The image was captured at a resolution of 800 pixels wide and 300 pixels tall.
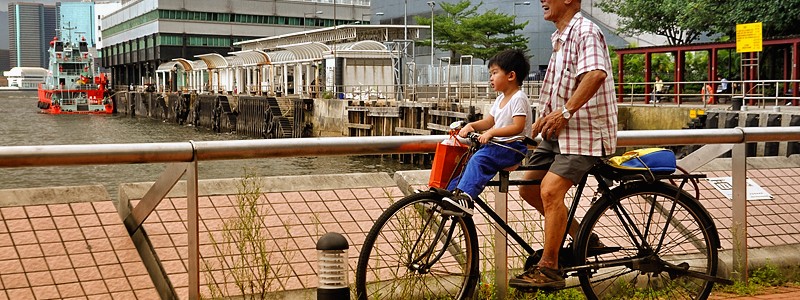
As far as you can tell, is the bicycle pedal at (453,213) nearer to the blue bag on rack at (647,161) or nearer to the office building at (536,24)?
the blue bag on rack at (647,161)

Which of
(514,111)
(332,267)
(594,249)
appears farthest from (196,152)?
(594,249)

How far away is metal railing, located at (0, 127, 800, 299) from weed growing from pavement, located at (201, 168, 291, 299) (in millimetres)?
213

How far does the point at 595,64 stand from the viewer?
5.39 m

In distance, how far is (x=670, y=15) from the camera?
50.6m

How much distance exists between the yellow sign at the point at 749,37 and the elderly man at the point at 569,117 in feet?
89.0

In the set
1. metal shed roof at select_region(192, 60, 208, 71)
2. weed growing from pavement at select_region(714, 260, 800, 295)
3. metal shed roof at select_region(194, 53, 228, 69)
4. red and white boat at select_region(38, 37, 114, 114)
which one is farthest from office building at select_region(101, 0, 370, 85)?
weed growing from pavement at select_region(714, 260, 800, 295)

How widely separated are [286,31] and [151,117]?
18089 mm

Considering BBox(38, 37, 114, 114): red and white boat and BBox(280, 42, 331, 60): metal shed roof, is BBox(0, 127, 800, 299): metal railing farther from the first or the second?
BBox(38, 37, 114, 114): red and white boat

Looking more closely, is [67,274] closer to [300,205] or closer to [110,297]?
[110,297]

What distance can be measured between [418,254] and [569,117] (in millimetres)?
1054

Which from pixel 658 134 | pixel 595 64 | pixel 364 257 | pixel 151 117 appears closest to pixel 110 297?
pixel 364 257

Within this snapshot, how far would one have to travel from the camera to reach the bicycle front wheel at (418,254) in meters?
5.35

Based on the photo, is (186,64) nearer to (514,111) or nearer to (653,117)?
Answer: (653,117)

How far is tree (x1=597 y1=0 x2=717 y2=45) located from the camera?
46562 millimetres
